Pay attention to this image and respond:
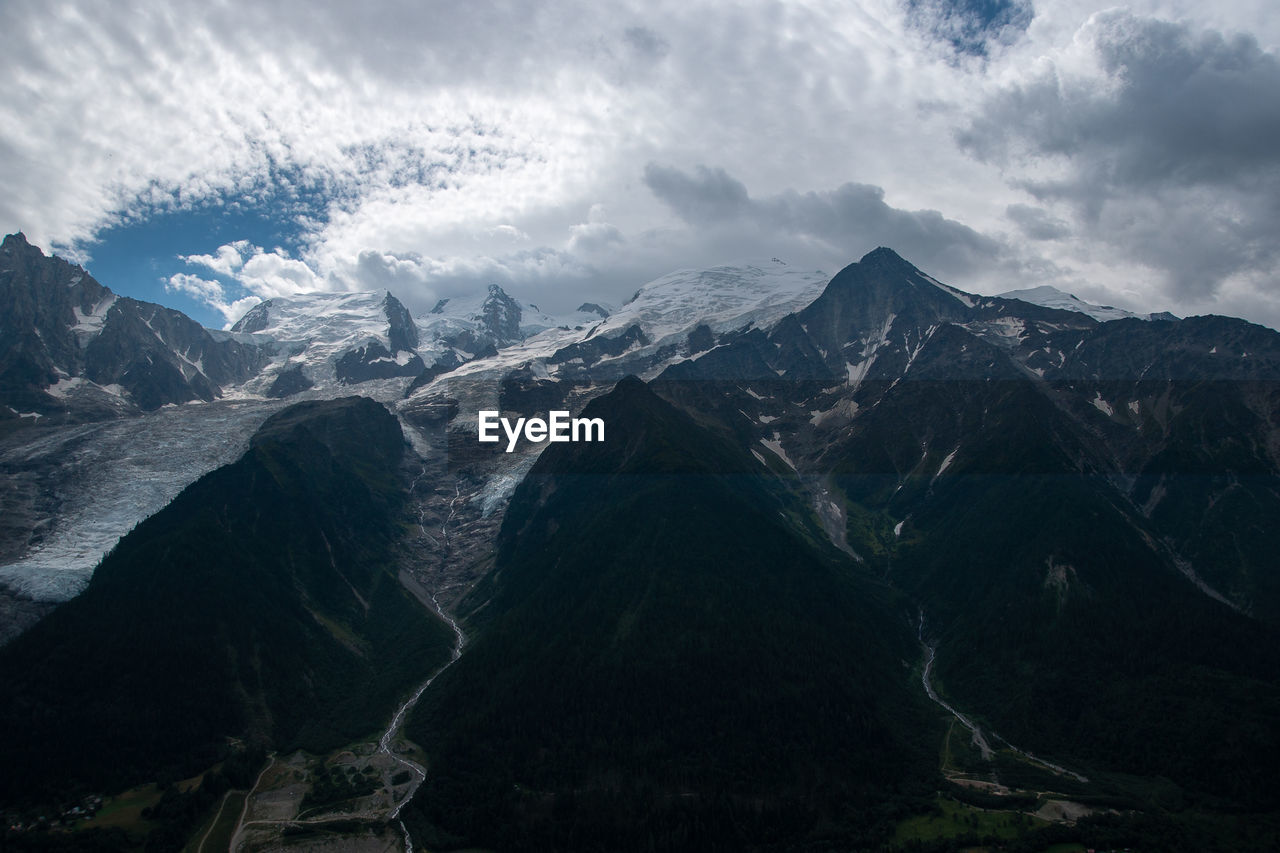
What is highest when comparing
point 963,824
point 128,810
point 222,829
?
point 963,824

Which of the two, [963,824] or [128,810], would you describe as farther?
[128,810]

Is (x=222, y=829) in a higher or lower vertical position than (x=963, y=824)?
lower

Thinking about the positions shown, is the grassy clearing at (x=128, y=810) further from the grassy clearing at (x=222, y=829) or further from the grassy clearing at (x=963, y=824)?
the grassy clearing at (x=963, y=824)

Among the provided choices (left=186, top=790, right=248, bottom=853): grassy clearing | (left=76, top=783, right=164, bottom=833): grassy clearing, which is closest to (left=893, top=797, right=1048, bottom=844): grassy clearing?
(left=186, top=790, right=248, bottom=853): grassy clearing

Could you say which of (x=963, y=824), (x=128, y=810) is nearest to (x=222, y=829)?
(x=128, y=810)

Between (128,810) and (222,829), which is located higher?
(128,810)

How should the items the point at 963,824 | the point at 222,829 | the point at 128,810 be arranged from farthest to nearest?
the point at 128,810
the point at 222,829
the point at 963,824

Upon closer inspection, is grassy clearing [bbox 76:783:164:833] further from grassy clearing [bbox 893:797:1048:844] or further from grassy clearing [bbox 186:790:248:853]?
grassy clearing [bbox 893:797:1048:844]

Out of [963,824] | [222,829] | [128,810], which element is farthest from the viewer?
[128,810]

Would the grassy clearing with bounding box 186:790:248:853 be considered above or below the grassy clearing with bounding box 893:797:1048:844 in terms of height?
below

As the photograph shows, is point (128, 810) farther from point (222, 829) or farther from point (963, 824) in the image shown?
point (963, 824)

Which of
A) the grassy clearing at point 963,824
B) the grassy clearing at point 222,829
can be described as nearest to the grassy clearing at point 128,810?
the grassy clearing at point 222,829

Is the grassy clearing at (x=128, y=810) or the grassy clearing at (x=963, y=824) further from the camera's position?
the grassy clearing at (x=128, y=810)
